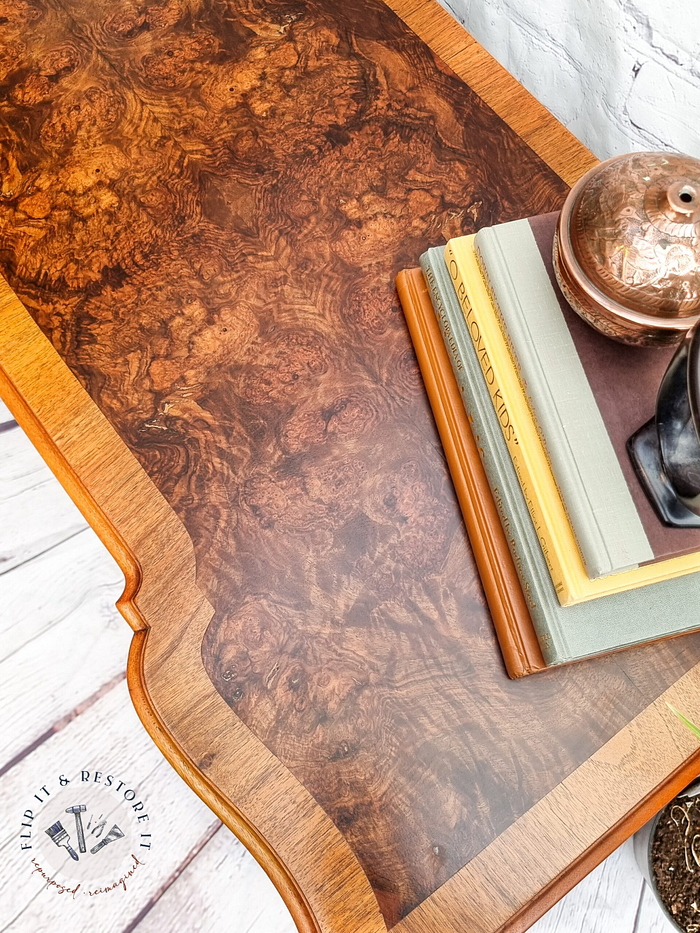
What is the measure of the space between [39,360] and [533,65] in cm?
68

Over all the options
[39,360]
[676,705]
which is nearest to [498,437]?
[676,705]

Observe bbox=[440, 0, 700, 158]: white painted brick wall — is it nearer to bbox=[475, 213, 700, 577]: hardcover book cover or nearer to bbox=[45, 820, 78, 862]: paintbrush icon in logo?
bbox=[475, 213, 700, 577]: hardcover book cover

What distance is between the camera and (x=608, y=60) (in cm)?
75

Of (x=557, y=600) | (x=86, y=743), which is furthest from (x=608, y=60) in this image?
(x=86, y=743)

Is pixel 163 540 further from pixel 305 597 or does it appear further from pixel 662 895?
pixel 662 895

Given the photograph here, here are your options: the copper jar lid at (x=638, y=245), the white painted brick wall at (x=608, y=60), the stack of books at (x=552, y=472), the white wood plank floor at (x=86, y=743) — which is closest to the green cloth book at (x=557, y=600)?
the stack of books at (x=552, y=472)

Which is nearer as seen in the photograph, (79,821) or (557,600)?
(557,600)

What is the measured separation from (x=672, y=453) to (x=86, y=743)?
0.81 metres

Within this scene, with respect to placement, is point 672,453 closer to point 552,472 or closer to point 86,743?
point 552,472

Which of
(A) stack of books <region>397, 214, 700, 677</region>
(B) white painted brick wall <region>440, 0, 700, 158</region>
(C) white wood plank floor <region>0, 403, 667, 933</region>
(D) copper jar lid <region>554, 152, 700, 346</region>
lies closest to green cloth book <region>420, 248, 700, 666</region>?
(A) stack of books <region>397, 214, 700, 677</region>

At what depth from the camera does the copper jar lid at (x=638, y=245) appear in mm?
374

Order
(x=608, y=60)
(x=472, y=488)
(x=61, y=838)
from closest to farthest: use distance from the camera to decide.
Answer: (x=472, y=488), (x=608, y=60), (x=61, y=838)

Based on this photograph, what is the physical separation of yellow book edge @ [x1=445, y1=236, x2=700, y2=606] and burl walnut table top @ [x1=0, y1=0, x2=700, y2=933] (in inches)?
3.1

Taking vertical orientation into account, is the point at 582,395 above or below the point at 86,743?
above
